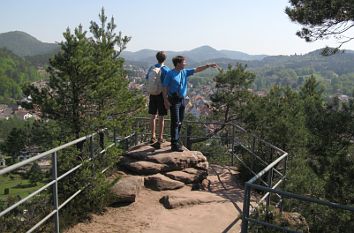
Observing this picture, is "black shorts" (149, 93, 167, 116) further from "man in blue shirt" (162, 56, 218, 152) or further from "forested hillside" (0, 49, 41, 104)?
"forested hillside" (0, 49, 41, 104)

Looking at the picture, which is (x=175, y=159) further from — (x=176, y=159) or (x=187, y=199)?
(x=187, y=199)

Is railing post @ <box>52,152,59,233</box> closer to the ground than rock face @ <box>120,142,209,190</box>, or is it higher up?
higher up

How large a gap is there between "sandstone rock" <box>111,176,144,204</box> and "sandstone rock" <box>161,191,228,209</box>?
48cm

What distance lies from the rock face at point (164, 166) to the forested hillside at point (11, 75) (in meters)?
114

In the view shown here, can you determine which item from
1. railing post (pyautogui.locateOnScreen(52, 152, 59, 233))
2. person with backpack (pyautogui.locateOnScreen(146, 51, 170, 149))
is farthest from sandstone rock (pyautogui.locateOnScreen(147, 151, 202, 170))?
railing post (pyautogui.locateOnScreen(52, 152, 59, 233))

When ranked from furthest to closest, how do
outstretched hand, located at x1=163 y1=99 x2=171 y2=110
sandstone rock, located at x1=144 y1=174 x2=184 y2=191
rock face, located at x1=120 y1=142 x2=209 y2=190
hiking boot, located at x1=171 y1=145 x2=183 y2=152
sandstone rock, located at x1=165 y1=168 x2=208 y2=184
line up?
hiking boot, located at x1=171 y1=145 x2=183 y2=152
sandstone rock, located at x1=165 y1=168 x2=208 y2=184
outstretched hand, located at x1=163 y1=99 x2=171 y2=110
rock face, located at x1=120 y1=142 x2=209 y2=190
sandstone rock, located at x1=144 y1=174 x2=184 y2=191

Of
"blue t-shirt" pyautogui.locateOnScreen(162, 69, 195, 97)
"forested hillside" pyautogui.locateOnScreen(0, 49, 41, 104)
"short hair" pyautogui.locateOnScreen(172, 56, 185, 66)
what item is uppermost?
"short hair" pyautogui.locateOnScreen(172, 56, 185, 66)

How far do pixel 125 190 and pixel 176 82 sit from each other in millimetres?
2092

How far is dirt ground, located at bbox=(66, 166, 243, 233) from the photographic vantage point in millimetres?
5207

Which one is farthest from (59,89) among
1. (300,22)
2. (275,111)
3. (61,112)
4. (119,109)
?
(275,111)

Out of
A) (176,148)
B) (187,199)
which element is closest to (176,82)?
(176,148)

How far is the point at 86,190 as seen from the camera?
5391 mm

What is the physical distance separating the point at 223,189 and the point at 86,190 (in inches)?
115

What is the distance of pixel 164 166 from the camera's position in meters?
7.26
